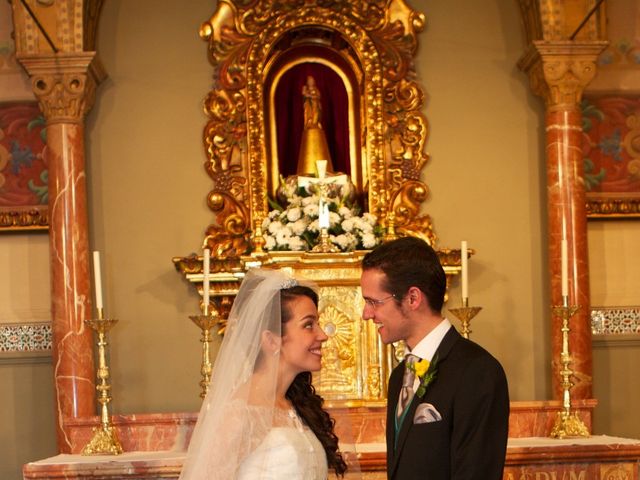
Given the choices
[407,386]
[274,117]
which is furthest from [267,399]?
[274,117]

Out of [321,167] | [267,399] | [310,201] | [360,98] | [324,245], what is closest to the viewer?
[267,399]

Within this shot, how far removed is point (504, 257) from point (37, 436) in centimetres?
380

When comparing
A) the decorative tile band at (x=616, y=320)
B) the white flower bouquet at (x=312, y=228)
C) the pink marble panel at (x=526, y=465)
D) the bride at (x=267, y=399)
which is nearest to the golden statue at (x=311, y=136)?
the white flower bouquet at (x=312, y=228)

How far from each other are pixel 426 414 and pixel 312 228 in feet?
13.3

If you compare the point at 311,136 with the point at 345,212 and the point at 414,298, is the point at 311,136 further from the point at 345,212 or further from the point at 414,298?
the point at 414,298

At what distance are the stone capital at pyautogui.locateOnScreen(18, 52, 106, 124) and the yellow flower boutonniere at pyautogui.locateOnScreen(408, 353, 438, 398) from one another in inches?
199

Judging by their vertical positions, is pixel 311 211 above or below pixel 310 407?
above

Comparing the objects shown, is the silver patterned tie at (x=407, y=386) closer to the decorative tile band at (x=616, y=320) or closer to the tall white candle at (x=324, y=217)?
the tall white candle at (x=324, y=217)

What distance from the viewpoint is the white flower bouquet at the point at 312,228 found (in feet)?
25.2

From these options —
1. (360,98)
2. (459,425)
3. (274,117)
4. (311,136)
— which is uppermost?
(360,98)

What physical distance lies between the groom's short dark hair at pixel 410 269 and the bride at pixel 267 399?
53 centimetres

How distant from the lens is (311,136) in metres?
8.65

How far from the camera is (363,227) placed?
771 cm

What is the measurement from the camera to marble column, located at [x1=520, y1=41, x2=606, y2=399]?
8258 millimetres
